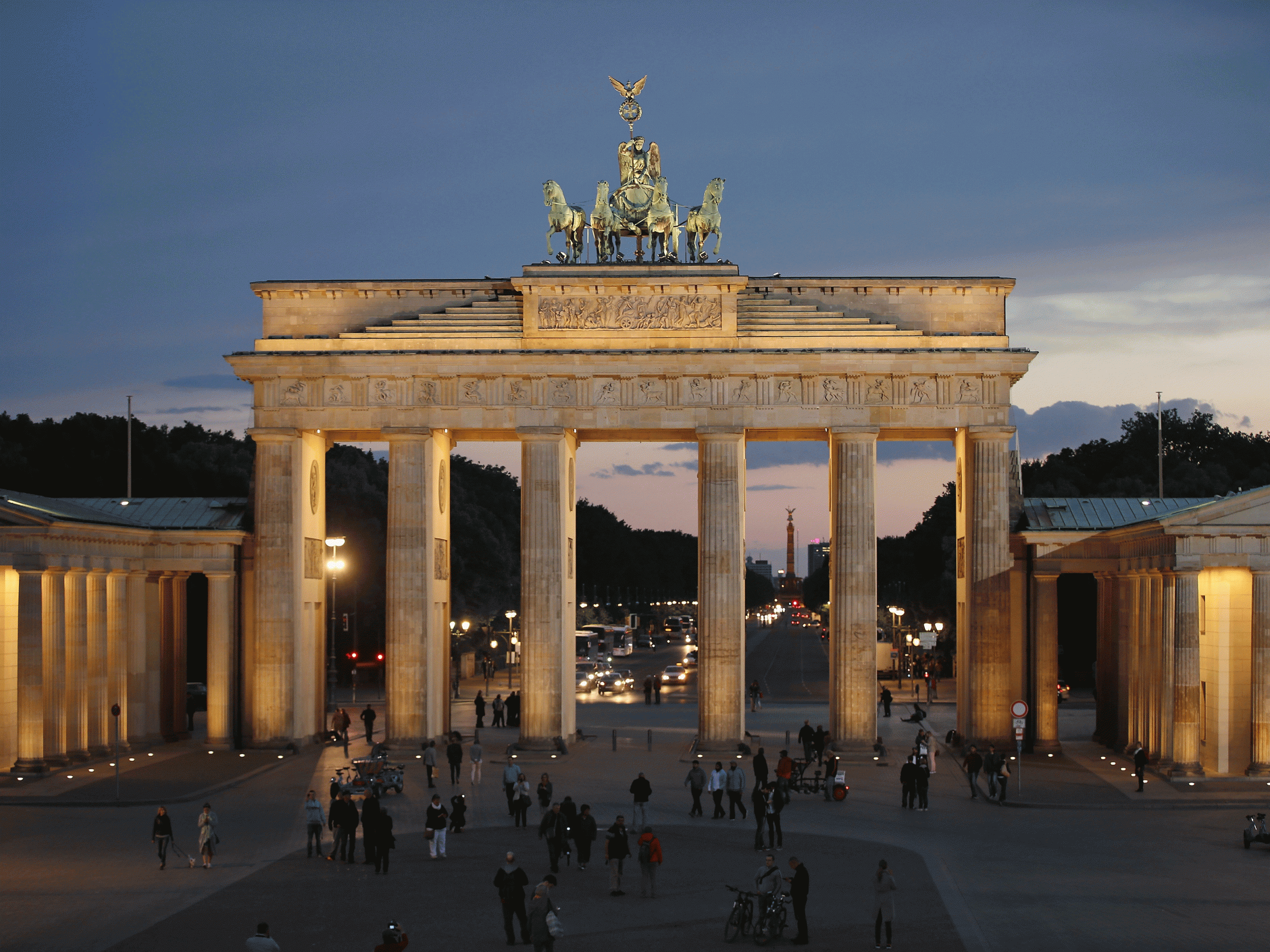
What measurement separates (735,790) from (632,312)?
64.5 ft

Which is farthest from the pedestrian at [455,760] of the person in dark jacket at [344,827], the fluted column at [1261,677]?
the fluted column at [1261,677]

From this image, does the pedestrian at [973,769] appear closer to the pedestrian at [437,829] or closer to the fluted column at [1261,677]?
the fluted column at [1261,677]

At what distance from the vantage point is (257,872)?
94.9 feet

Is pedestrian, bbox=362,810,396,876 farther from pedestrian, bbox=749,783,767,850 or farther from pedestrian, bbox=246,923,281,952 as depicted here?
pedestrian, bbox=246,923,281,952

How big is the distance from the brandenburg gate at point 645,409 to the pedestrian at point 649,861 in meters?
21.8

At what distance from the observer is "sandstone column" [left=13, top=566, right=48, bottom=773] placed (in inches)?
1672

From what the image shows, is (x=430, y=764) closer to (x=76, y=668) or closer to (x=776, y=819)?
(x=76, y=668)

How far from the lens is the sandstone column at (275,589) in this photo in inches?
1932

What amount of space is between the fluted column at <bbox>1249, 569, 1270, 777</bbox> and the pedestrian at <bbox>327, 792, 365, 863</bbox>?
2623cm

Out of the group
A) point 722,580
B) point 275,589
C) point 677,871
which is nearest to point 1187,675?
point 722,580

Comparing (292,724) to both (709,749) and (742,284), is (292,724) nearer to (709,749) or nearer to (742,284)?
(709,749)

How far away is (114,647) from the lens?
159ft

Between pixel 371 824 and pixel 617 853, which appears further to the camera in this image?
pixel 371 824

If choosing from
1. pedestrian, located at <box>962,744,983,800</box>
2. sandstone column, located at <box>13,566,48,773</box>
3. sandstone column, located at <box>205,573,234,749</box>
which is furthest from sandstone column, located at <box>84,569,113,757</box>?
pedestrian, located at <box>962,744,983,800</box>
